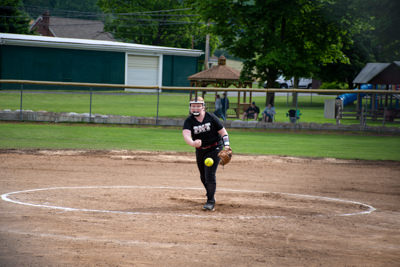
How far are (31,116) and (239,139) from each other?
10.9 metres

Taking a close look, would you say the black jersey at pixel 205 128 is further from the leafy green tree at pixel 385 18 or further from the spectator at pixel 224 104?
the leafy green tree at pixel 385 18

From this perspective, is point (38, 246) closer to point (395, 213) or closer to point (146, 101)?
point (395, 213)

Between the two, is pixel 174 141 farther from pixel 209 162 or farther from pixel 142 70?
pixel 142 70

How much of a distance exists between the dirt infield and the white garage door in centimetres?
3306

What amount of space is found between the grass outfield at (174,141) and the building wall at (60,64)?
66.3 feet

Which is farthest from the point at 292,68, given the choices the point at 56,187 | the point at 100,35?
the point at 100,35

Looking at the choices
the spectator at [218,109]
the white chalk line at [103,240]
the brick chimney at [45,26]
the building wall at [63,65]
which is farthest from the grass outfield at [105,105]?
the brick chimney at [45,26]

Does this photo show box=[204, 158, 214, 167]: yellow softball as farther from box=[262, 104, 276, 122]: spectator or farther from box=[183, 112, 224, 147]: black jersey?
box=[262, 104, 276, 122]: spectator

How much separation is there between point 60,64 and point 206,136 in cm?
3759

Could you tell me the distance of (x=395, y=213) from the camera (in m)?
10.3

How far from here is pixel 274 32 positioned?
98.7 ft

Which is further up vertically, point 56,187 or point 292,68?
point 292,68

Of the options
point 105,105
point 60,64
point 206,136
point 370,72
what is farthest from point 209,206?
point 60,64

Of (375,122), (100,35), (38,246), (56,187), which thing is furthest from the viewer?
(100,35)
